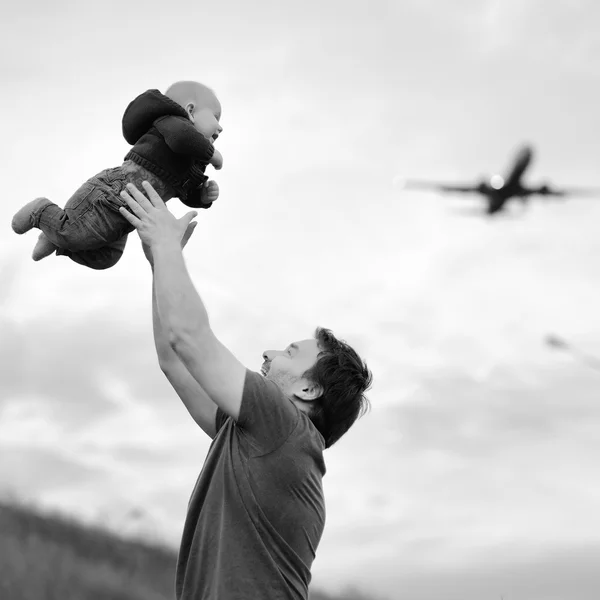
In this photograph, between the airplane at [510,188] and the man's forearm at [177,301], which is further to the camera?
the airplane at [510,188]

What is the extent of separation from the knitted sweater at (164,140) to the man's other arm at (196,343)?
77cm

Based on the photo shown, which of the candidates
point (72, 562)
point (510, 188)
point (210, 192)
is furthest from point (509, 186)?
point (210, 192)

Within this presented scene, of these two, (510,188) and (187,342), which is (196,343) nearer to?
(187,342)

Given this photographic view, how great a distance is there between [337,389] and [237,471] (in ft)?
1.89

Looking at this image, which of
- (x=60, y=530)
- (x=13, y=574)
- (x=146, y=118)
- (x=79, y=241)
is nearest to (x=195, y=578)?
(x=79, y=241)

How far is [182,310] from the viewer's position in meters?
3.60

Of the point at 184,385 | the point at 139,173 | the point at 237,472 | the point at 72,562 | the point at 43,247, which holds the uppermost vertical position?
the point at 72,562

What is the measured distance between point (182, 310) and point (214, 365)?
0.23 meters

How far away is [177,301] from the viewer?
11.8ft

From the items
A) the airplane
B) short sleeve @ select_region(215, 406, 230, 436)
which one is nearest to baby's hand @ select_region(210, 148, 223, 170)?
short sleeve @ select_region(215, 406, 230, 436)

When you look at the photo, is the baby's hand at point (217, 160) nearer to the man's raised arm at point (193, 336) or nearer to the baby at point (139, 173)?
the baby at point (139, 173)

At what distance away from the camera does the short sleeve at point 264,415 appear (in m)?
3.62

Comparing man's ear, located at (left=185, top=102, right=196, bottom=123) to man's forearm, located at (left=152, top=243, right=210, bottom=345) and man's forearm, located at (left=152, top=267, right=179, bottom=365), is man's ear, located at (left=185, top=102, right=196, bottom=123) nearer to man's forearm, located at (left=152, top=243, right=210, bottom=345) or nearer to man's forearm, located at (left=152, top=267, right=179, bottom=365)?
man's forearm, located at (left=152, top=267, right=179, bottom=365)

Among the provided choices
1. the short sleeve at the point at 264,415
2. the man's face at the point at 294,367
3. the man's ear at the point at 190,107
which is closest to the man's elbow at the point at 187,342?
the short sleeve at the point at 264,415
